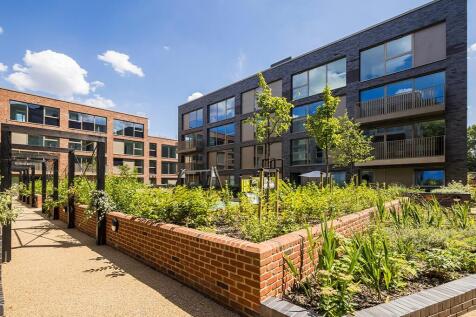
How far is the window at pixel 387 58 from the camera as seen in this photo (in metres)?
16.8

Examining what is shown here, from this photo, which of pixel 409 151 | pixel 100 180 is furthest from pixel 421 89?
pixel 100 180

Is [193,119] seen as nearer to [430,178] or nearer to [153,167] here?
[153,167]

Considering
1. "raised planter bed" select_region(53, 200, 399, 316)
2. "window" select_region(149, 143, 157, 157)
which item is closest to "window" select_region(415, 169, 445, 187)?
"raised planter bed" select_region(53, 200, 399, 316)

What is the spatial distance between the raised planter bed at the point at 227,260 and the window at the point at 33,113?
32265mm

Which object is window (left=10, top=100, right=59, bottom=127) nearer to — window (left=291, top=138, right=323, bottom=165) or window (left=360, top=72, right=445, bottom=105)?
window (left=291, top=138, right=323, bottom=165)

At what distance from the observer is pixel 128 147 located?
3931 cm

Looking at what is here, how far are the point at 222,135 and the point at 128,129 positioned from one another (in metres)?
17.0

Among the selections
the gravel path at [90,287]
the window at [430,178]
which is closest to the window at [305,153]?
the window at [430,178]

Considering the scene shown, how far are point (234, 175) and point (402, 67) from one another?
54.2 ft

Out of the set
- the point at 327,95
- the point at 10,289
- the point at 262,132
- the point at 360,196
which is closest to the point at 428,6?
the point at 327,95

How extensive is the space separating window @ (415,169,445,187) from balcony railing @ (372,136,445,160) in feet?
4.15

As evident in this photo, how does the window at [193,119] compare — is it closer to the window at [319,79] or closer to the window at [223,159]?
the window at [223,159]

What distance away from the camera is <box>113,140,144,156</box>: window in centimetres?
3803

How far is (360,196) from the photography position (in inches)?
309
